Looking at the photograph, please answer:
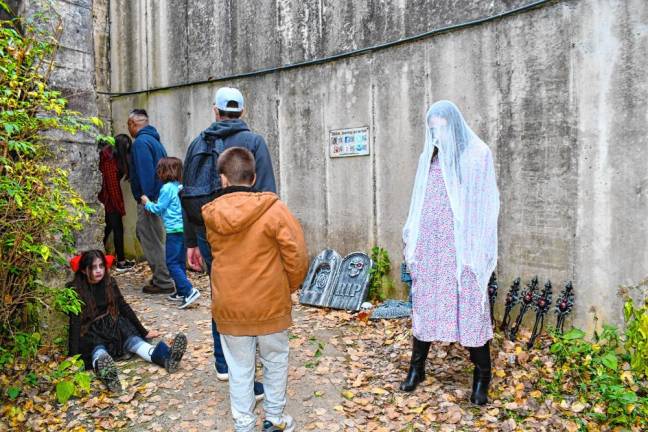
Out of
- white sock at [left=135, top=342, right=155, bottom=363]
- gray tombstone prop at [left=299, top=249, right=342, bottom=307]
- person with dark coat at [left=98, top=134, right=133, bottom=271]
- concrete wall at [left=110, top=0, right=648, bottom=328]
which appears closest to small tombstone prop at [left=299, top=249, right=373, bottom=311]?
gray tombstone prop at [left=299, top=249, right=342, bottom=307]

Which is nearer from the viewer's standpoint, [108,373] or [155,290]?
[108,373]

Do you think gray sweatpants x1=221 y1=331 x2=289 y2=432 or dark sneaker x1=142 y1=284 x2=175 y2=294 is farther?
dark sneaker x1=142 y1=284 x2=175 y2=294

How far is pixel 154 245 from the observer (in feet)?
21.1

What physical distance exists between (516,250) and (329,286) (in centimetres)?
224

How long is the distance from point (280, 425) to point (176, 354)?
1395mm

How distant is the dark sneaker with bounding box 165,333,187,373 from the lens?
419 cm

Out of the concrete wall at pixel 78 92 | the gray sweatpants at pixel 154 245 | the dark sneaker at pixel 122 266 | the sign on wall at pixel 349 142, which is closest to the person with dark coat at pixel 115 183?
the dark sneaker at pixel 122 266

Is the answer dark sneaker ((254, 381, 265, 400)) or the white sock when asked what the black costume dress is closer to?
the white sock

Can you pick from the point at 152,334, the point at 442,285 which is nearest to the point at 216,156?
the point at 442,285

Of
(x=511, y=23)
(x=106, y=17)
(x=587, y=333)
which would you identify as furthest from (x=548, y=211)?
(x=106, y=17)

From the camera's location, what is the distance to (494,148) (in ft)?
15.9

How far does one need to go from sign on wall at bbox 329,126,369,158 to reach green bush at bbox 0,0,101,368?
2.99m

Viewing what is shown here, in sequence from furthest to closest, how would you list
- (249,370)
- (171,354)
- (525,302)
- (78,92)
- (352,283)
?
(352,283)
(78,92)
(525,302)
(171,354)
(249,370)

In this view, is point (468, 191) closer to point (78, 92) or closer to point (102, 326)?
point (102, 326)
